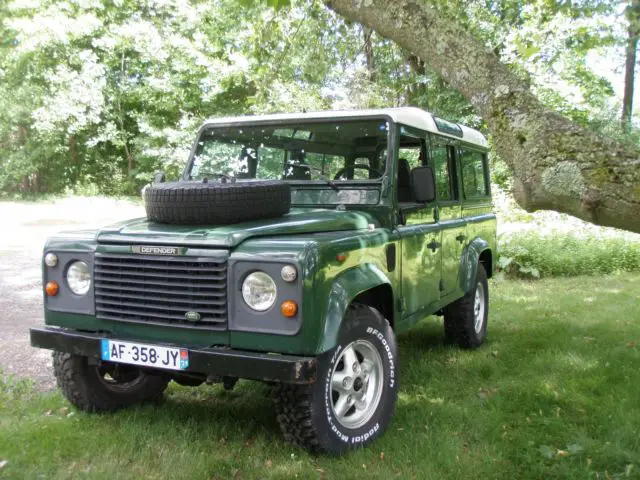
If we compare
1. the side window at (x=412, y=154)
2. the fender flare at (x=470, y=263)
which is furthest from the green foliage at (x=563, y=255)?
the side window at (x=412, y=154)

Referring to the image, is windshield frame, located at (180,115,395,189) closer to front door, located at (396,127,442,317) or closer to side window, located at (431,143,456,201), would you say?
front door, located at (396,127,442,317)

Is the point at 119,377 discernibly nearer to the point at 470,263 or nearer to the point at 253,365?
the point at 253,365

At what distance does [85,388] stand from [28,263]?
8375mm

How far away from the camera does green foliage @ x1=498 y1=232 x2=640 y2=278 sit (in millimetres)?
10742

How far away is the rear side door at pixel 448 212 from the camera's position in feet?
16.4

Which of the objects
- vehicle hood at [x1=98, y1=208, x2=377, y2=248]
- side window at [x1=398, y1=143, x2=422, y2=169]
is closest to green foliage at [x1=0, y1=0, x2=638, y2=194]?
side window at [x1=398, y1=143, x2=422, y2=169]

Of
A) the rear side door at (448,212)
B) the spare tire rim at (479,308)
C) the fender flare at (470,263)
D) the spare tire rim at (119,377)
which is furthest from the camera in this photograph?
the spare tire rim at (479,308)

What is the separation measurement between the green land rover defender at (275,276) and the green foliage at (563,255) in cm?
641

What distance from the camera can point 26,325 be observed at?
6832 millimetres

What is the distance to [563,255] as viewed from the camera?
436 inches

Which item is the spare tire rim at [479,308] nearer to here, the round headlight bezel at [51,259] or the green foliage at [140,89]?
the round headlight bezel at [51,259]

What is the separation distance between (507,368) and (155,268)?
10.8ft

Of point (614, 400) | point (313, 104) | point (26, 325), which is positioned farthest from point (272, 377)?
point (313, 104)

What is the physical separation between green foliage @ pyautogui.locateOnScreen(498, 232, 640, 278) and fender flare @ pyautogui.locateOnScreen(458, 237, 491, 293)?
478cm
